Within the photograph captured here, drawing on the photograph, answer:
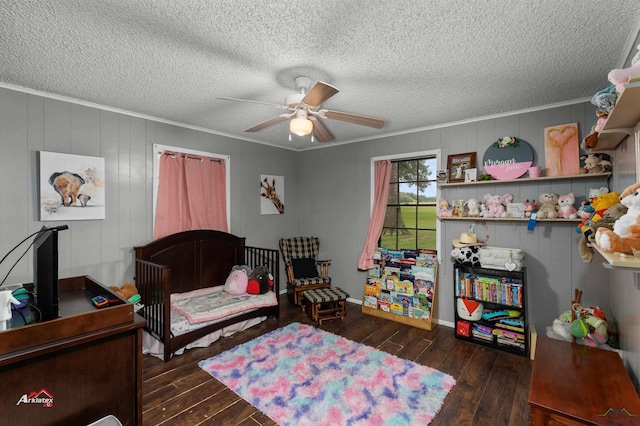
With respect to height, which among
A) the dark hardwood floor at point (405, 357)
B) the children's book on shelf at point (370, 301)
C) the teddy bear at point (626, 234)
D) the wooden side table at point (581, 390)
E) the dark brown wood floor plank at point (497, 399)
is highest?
the teddy bear at point (626, 234)

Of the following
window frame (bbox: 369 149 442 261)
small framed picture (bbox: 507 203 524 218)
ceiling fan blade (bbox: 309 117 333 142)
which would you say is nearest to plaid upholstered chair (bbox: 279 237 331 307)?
window frame (bbox: 369 149 442 261)

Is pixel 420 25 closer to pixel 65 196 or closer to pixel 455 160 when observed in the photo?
pixel 455 160

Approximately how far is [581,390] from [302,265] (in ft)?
11.5

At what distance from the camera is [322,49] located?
192 centimetres

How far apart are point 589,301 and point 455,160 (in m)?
1.91

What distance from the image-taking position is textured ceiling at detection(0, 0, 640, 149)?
1562mm

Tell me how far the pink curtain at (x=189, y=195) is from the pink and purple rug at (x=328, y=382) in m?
1.68

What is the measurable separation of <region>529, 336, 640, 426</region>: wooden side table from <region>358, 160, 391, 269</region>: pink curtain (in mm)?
2507

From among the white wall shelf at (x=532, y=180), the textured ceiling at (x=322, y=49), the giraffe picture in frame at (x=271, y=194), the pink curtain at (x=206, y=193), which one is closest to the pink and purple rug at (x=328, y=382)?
the pink curtain at (x=206, y=193)

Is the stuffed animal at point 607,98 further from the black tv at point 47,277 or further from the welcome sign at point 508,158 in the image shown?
the black tv at point 47,277

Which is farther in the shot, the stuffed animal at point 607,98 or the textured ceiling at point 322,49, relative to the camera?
Answer: the textured ceiling at point 322,49

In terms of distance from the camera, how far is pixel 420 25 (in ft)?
5.52

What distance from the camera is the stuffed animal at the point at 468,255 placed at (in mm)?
3160

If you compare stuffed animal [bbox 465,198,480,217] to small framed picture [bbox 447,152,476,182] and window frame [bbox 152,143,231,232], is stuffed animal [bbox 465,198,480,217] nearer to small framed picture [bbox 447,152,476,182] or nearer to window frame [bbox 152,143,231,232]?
small framed picture [bbox 447,152,476,182]
